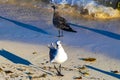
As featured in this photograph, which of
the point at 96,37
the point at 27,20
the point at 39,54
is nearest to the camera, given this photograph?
the point at 39,54

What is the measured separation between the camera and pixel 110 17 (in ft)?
41.0

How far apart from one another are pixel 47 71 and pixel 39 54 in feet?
3.09

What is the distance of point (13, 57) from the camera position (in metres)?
9.67

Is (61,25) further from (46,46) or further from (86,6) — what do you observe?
(86,6)

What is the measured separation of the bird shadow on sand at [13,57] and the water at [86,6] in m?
3.42

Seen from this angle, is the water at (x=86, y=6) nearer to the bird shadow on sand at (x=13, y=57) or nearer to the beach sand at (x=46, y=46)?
the beach sand at (x=46, y=46)

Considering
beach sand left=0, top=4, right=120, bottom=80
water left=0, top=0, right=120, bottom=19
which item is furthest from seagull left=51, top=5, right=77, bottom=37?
water left=0, top=0, right=120, bottom=19

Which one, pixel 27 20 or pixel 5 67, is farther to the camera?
pixel 27 20

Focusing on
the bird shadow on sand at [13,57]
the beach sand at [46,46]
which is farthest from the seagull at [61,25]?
the bird shadow on sand at [13,57]

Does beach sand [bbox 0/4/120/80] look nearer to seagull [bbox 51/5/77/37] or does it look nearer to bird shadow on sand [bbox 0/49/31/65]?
bird shadow on sand [bbox 0/49/31/65]

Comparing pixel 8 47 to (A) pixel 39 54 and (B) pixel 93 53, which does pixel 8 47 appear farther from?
(B) pixel 93 53

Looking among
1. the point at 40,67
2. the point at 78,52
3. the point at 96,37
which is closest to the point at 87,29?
the point at 96,37

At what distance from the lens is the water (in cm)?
1266

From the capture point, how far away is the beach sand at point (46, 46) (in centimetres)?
885
